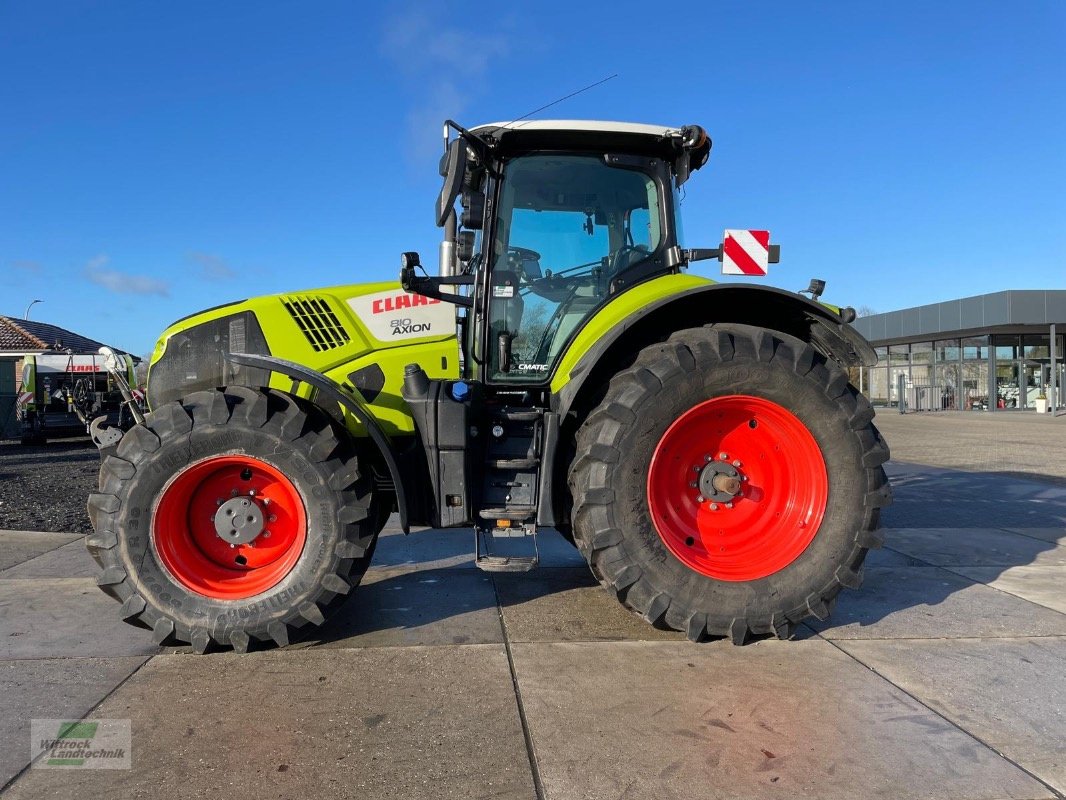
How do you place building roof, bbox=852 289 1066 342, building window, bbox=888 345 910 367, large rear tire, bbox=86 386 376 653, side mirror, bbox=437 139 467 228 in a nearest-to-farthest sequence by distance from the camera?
large rear tire, bbox=86 386 376 653 → side mirror, bbox=437 139 467 228 → building roof, bbox=852 289 1066 342 → building window, bbox=888 345 910 367

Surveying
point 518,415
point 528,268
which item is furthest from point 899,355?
point 518,415

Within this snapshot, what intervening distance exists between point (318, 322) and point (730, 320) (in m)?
2.17

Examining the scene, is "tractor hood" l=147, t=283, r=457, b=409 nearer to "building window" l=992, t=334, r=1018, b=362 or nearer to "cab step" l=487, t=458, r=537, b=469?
"cab step" l=487, t=458, r=537, b=469

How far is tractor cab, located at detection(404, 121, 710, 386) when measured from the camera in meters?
3.58

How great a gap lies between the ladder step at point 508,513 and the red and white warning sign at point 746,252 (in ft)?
5.36

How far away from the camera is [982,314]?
26.8m

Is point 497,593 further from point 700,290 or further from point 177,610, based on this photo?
point 700,290

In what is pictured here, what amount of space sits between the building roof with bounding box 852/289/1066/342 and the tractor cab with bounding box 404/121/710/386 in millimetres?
24648

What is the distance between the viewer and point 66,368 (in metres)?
16.8

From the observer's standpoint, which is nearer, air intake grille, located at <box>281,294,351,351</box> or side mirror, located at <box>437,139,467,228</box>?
side mirror, located at <box>437,139,467,228</box>

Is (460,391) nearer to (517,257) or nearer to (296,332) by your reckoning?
(517,257)

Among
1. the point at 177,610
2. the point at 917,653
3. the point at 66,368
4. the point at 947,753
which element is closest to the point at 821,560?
the point at 917,653

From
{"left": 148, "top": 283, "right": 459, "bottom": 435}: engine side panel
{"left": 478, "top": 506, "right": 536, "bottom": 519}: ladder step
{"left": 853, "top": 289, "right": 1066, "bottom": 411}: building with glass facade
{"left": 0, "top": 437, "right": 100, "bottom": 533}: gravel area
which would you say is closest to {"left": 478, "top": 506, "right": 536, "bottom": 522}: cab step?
{"left": 478, "top": 506, "right": 536, "bottom": 519}: ladder step

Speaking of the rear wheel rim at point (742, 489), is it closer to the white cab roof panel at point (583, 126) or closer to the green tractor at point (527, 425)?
the green tractor at point (527, 425)
